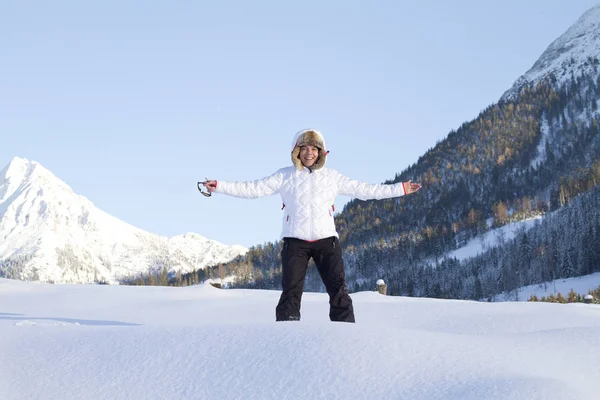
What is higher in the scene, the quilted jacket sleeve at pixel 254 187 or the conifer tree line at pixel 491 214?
the conifer tree line at pixel 491 214

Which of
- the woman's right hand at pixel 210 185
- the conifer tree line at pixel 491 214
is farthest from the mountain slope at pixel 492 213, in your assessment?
the woman's right hand at pixel 210 185

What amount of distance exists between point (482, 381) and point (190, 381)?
135 centimetres

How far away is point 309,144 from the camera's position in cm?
530

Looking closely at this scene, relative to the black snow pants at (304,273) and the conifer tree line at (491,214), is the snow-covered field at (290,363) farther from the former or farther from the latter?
the conifer tree line at (491,214)

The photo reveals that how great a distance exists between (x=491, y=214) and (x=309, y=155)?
15627 cm

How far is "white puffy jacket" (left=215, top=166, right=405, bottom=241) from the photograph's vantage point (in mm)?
5176

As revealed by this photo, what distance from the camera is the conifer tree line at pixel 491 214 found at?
341ft

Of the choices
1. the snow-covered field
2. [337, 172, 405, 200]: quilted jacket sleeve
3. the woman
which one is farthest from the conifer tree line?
the snow-covered field

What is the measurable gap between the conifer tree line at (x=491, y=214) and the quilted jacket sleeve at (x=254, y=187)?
98563 millimetres

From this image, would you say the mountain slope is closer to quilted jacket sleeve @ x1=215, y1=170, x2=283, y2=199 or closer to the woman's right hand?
quilted jacket sleeve @ x1=215, y1=170, x2=283, y2=199

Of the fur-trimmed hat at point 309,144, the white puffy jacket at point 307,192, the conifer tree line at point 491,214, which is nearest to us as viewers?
the white puffy jacket at point 307,192

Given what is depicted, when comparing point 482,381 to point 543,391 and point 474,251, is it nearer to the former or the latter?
point 543,391

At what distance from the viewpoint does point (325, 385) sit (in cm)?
273

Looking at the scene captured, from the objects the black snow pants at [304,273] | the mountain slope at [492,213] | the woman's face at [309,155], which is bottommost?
the black snow pants at [304,273]
